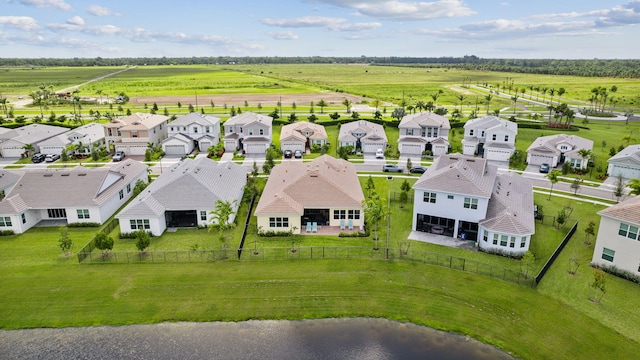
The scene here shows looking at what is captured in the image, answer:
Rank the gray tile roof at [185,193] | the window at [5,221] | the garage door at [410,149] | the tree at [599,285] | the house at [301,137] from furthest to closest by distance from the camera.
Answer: the house at [301,137] < the garage door at [410,149] < the window at [5,221] < the gray tile roof at [185,193] < the tree at [599,285]

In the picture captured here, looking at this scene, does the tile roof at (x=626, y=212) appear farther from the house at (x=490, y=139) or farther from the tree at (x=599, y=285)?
the house at (x=490, y=139)

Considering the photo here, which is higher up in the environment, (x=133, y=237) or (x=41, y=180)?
(x=41, y=180)

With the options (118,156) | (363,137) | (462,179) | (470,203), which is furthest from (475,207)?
(118,156)

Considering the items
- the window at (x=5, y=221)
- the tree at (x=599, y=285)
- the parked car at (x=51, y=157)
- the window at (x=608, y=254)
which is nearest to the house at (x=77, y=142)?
the parked car at (x=51, y=157)

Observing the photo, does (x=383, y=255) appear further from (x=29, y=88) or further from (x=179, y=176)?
(x=29, y=88)

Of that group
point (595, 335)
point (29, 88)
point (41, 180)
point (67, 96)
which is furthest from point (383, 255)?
point (29, 88)

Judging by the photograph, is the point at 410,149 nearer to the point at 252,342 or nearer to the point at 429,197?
the point at 429,197
